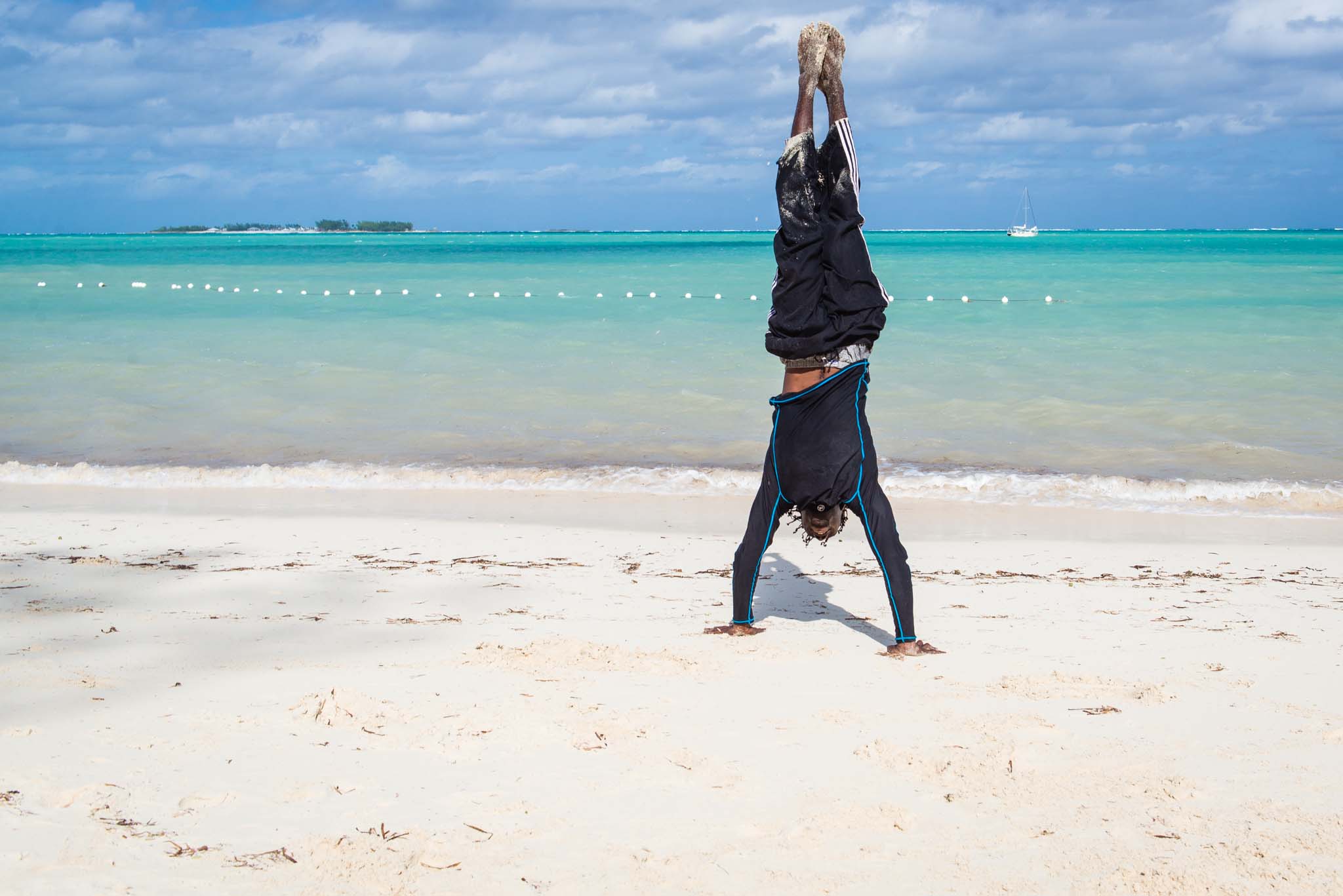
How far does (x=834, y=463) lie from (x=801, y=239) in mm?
909

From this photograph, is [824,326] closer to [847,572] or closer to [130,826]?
[847,572]

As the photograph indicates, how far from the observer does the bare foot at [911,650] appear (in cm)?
480

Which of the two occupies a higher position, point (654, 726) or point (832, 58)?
point (832, 58)

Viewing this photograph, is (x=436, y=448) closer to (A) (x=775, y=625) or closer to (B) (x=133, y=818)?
(A) (x=775, y=625)

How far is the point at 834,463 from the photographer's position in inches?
179

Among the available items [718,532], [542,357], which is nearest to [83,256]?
[542,357]

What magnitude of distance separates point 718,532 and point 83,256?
73458 mm

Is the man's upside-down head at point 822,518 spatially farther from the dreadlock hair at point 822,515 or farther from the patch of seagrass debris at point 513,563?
the patch of seagrass debris at point 513,563

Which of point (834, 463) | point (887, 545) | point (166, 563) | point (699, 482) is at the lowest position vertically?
point (166, 563)

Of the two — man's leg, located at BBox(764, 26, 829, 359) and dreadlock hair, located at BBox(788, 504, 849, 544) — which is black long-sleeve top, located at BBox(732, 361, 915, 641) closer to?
dreadlock hair, located at BBox(788, 504, 849, 544)

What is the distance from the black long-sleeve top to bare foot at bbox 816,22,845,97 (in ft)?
3.62

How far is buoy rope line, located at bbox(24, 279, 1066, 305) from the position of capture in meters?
31.9

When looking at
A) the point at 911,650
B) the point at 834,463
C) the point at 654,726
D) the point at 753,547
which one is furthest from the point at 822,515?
the point at 654,726

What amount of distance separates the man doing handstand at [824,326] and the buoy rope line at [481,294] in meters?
27.6
